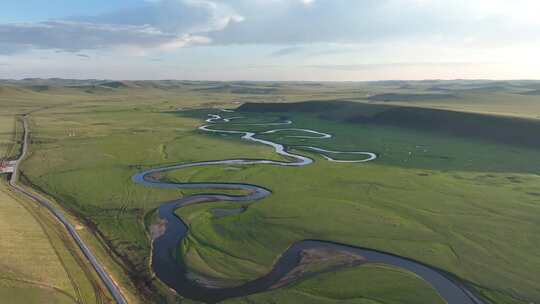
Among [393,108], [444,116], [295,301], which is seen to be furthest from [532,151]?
[295,301]

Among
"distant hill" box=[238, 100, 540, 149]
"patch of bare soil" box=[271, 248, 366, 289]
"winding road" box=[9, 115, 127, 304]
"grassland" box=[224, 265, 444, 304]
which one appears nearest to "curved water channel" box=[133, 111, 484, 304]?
"patch of bare soil" box=[271, 248, 366, 289]

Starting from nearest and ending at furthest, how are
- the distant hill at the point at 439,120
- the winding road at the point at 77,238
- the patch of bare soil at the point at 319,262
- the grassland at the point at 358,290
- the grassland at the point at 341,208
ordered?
the grassland at the point at 358,290, the winding road at the point at 77,238, the patch of bare soil at the point at 319,262, the grassland at the point at 341,208, the distant hill at the point at 439,120

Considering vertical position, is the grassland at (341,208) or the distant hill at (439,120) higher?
the distant hill at (439,120)

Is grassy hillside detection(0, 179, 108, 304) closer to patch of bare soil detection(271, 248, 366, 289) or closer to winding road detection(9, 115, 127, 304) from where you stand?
winding road detection(9, 115, 127, 304)

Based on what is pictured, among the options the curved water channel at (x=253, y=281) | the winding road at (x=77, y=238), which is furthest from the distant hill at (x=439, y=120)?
the winding road at (x=77, y=238)

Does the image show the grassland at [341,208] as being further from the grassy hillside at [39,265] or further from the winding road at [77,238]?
the grassy hillside at [39,265]

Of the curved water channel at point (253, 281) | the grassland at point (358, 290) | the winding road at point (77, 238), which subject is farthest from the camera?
the curved water channel at point (253, 281)

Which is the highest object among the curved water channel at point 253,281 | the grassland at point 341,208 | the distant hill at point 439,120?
the distant hill at point 439,120

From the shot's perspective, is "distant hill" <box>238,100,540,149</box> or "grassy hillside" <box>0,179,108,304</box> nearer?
"grassy hillside" <box>0,179,108,304</box>

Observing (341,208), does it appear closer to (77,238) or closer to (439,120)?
(77,238)

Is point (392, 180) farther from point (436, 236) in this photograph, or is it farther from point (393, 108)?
point (393, 108)

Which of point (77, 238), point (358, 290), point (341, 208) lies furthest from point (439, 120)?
point (77, 238)
